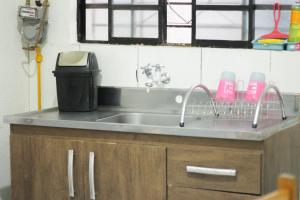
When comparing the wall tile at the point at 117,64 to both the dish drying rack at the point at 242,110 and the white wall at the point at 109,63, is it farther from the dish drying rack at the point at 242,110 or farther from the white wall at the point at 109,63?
the dish drying rack at the point at 242,110

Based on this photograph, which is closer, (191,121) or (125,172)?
(125,172)

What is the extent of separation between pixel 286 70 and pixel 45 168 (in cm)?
125

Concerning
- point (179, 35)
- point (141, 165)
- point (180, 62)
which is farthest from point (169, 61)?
point (141, 165)

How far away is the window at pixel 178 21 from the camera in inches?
117

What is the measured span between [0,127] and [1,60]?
0.37m

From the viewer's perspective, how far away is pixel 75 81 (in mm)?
2977

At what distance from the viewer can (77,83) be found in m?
2.98

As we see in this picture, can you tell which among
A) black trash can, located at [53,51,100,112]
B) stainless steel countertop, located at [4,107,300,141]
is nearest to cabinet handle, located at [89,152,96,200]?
stainless steel countertop, located at [4,107,300,141]

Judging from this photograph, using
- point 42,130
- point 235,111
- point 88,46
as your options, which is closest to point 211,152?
point 235,111

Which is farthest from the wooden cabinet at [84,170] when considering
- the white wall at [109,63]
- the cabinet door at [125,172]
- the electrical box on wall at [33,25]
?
the electrical box on wall at [33,25]

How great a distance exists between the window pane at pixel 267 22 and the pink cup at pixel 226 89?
0.32 meters

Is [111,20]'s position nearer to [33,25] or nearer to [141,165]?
[33,25]

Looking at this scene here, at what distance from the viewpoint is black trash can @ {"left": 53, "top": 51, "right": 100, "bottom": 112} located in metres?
2.97

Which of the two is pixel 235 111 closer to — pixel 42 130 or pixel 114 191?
pixel 114 191
